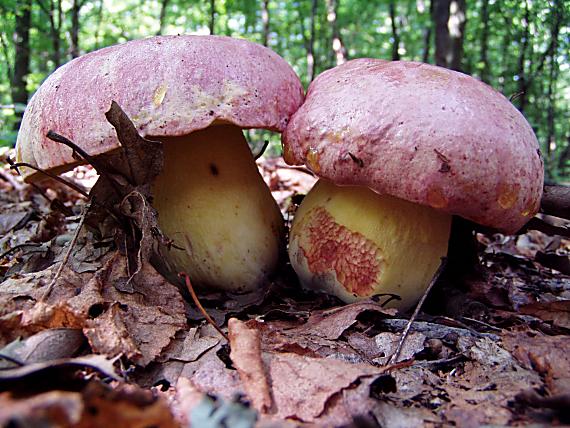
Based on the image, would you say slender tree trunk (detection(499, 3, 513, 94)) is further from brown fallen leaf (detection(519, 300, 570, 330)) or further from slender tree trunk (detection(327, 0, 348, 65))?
brown fallen leaf (detection(519, 300, 570, 330))

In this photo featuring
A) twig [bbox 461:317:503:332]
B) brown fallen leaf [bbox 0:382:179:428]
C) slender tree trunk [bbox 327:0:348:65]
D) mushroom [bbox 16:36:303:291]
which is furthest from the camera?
slender tree trunk [bbox 327:0:348:65]

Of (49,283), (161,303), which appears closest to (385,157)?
(161,303)

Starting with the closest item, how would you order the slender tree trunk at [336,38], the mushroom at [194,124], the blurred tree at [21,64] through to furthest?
the mushroom at [194,124], the slender tree trunk at [336,38], the blurred tree at [21,64]

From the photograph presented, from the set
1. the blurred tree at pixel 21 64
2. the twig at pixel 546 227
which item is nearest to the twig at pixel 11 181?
the twig at pixel 546 227

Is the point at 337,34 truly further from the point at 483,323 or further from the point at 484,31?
the point at 483,323

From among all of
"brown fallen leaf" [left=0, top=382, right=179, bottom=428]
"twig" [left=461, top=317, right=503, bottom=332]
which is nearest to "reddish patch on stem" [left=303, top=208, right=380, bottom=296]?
"twig" [left=461, top=317, right=503, bottom=332]

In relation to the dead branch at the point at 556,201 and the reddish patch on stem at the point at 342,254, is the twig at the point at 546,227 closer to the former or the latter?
the dead branch at the point at 556,201
